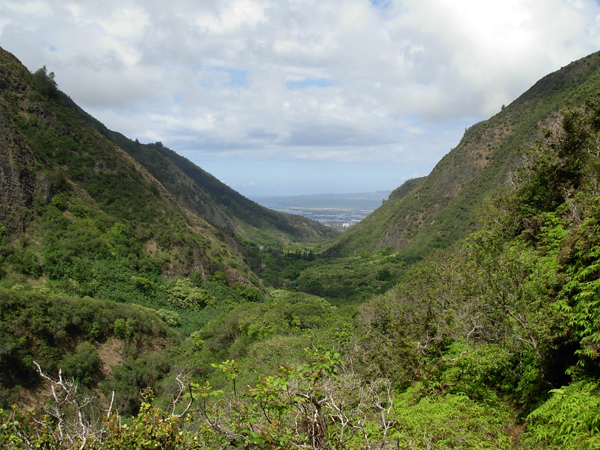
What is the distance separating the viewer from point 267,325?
Answer: 33.6 meters

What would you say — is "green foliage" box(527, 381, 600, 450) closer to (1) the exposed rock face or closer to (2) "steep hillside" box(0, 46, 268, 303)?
(2) "steep hillside" box(0, 46, 268, 303)

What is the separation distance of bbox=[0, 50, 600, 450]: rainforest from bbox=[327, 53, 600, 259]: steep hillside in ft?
10.4

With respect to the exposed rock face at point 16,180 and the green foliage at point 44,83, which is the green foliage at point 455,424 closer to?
the exposed rock face at point 16,180

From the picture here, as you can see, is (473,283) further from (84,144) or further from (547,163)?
(84,144)

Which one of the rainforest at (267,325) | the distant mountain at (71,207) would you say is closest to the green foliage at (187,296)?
the rainforest at (267,325)

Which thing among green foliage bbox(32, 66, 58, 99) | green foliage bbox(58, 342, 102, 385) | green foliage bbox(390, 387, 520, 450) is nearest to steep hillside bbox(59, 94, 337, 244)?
green foliage bbox(32, 66, 58, 99)

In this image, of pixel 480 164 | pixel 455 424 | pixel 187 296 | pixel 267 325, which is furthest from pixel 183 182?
pixel 455 424

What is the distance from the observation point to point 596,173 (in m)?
13.7

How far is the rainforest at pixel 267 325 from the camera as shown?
5824 millimetres

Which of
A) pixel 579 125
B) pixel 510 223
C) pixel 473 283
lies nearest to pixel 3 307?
pixel 473 283

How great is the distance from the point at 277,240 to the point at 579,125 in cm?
18193

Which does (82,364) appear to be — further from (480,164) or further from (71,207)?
(480,164)

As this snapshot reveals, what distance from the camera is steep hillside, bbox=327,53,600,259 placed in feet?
273

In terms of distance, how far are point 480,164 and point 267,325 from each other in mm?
90511
